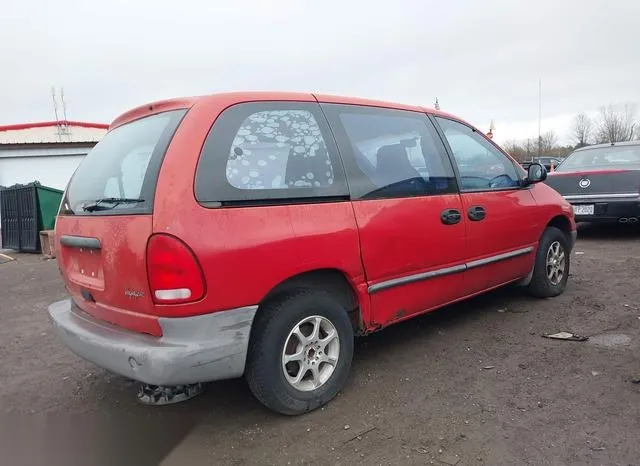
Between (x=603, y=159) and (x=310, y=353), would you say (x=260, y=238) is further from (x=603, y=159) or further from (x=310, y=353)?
(x=603, y=159)

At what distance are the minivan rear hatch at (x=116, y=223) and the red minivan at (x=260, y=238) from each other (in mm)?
12

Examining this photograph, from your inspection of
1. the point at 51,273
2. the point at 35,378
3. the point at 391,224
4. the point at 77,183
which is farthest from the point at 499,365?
the point at 51,273

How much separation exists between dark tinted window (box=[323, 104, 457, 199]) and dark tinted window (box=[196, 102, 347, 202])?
13 centimetres

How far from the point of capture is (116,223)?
2.73 metres

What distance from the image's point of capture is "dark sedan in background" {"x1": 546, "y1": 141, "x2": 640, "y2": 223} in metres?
7.70

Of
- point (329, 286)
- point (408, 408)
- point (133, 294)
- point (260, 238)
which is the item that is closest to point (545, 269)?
point (408, 408)

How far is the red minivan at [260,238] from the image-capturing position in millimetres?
2551

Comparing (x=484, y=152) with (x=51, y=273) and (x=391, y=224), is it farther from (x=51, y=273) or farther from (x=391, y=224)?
(x=51, y=273)

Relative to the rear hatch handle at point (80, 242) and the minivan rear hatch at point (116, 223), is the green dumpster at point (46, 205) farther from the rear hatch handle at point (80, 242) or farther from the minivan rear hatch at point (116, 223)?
the rear hatch handle at point (80, 242)

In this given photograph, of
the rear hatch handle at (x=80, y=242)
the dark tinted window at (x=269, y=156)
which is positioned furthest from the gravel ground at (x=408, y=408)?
the dark tinted window at (x=269, y=156)

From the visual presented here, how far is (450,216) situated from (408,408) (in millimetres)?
1401

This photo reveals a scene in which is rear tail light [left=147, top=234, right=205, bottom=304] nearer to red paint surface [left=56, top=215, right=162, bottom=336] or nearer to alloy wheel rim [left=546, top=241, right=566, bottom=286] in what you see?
red paint surface [left=56, top=215, right=162, bottom=336]

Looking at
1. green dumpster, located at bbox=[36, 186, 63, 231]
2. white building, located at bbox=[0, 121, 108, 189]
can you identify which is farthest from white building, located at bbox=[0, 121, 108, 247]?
green dumpster, located at bbox=[36, 186, 63, 231]

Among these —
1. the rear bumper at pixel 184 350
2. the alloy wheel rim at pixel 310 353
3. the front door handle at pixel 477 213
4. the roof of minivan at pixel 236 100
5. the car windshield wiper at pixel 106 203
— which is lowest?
the alloy wheel rim at pixel 310 353
